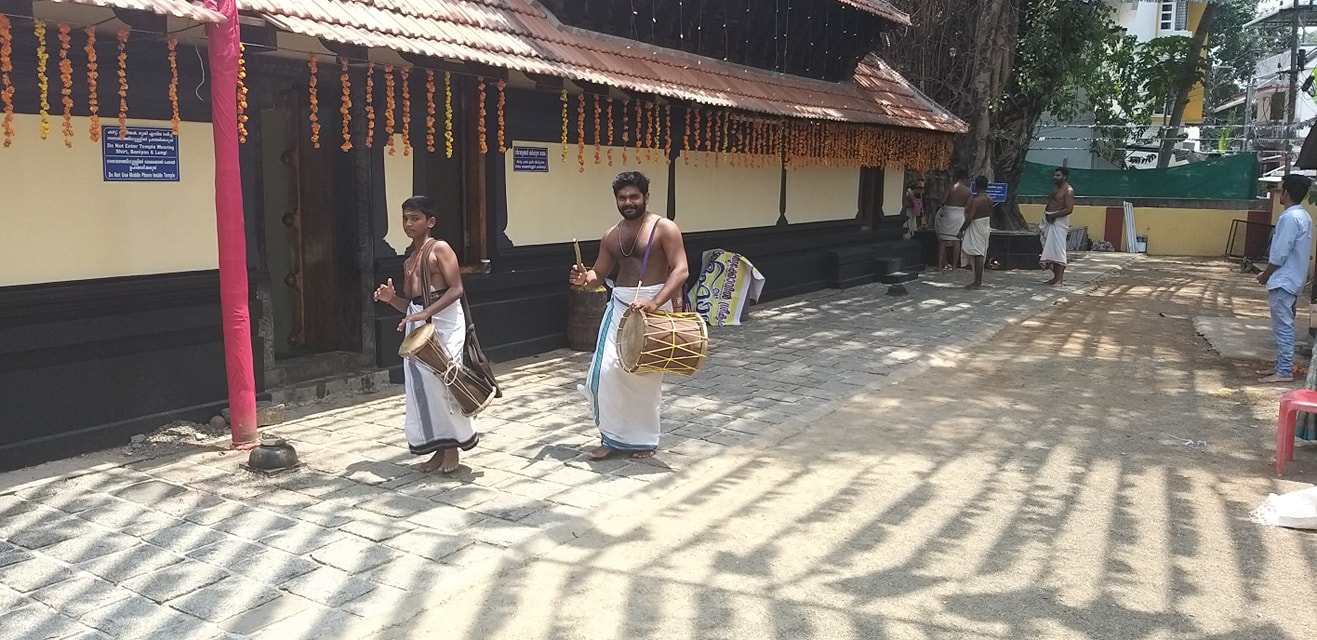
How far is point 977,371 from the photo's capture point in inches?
340

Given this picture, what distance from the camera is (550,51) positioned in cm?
779

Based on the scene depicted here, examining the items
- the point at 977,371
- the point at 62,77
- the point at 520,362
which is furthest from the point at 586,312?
→ the point at 62,77

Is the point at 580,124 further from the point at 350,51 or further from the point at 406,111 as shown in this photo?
the point at 350,51

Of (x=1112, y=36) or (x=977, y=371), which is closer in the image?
(x=977, y=371)

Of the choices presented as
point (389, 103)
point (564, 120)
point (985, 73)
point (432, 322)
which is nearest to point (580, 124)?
point (564, 120)

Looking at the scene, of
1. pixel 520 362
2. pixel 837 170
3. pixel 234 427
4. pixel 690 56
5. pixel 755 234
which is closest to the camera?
pixel 234 427

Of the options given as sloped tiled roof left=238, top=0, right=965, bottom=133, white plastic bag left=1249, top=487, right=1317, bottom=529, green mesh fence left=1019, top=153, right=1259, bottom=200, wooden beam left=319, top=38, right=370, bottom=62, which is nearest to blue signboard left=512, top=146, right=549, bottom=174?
sloped tiled roof left=238, top=0, right=965, bottom=133

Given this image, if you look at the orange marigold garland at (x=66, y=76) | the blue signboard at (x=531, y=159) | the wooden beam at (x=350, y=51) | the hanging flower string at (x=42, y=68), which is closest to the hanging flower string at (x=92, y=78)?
the orange marigold garland at (x=66, y=76)

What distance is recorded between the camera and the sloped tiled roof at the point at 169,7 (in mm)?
4383

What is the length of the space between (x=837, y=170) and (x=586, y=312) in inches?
275

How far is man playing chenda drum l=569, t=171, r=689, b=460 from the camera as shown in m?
5.46

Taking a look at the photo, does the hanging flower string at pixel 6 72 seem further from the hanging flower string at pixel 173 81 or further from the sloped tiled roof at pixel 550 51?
the sloped tiled roof at pixel 550 51

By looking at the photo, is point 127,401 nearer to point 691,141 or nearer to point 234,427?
point 234,427

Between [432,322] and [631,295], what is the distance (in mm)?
1104
